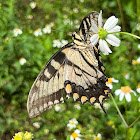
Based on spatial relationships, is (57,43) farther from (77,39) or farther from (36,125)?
(77,39)

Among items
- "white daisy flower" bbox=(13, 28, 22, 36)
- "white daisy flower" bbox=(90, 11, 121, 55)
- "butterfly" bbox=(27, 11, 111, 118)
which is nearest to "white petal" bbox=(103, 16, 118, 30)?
"white daisy flower" bbox=(90, 11, 121, 55)

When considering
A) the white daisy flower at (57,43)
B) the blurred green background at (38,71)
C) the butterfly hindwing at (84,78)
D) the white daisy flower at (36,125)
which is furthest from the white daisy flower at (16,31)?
the butterfly hindwing at (84,78)

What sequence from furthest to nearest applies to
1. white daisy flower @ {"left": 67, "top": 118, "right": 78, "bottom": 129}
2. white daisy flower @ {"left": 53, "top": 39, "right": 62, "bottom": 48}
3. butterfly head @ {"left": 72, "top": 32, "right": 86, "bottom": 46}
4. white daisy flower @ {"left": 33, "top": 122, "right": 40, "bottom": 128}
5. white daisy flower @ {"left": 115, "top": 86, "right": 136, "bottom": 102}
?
white daisy flower @ {"left": 53, "top": 39, "right": 62, "bottom": 48} < white daisy flower @ {"left": 33, "top": 122, "right": 40, "bottom": 128} < white daisy flower @ {"left": 67, "top": 118, "right": 78, "bottom": 129} < white daisy flower @ {"left": 115, "top": 86, "right": 136, "bottom": 102} < butterfly head @ {"left": 72, "top": 32, "right": 86, "bottom": 46}

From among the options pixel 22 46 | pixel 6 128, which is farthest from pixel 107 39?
pixel 6 128

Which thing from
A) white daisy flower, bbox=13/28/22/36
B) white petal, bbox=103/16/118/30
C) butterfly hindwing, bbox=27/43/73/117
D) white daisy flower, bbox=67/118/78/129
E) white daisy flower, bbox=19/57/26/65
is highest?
white daisy flower, bbox=13/28/22/36

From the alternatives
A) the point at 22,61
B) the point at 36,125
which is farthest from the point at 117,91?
the point at 22,61

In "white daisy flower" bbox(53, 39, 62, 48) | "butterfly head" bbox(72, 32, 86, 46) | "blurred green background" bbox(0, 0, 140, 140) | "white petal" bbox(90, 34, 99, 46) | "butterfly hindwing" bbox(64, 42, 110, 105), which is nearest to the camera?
"white petal" bbox(90, 34, 99, 46)

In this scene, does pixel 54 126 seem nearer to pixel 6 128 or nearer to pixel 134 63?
pixel 6 128

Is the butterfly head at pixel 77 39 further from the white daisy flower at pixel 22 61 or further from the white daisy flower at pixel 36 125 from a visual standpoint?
the white daisy flower at pixel 36 125

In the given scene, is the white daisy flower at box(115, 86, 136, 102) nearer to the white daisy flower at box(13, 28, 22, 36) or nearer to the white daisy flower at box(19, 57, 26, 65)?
the white daisy flower at box(19, 57, 26, 65)
